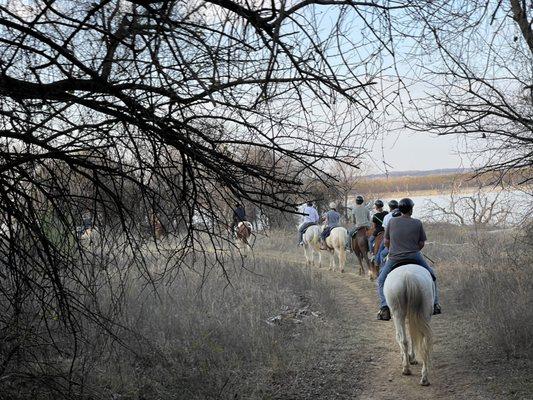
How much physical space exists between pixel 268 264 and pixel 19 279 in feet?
47.3

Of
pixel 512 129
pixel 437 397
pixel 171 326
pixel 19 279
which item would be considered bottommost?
pixel 437 397

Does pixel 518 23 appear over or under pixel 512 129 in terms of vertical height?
over

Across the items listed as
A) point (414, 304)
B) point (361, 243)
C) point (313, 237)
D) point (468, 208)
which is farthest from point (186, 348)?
point (468, 208)

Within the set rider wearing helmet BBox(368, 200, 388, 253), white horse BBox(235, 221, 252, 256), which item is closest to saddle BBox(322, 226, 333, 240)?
rider wearing helmet BBox(368, 200, 388, 253)

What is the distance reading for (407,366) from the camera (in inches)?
353

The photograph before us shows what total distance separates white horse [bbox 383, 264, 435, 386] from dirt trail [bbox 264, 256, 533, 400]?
1.31ft

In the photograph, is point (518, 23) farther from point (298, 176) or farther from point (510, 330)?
point (510, 330)

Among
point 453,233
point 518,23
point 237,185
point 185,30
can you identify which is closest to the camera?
point 185,30

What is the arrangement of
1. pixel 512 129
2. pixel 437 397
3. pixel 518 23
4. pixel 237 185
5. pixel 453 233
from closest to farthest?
1. pixel 237 185
2. pixel 518 23
3. pixel 437 397
4. pixel 512 129
5. pixel 453 233

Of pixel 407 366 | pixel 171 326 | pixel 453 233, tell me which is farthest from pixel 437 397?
pixel 453 233

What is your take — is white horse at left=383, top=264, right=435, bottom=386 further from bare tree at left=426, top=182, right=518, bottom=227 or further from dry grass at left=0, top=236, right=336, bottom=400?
bare tree at left=426, top=182, right=518, bottom=227

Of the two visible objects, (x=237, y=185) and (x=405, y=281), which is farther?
(x=405, y=281)

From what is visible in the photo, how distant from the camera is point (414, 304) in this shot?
866 cm

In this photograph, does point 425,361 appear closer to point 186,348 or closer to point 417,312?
point 417,312
